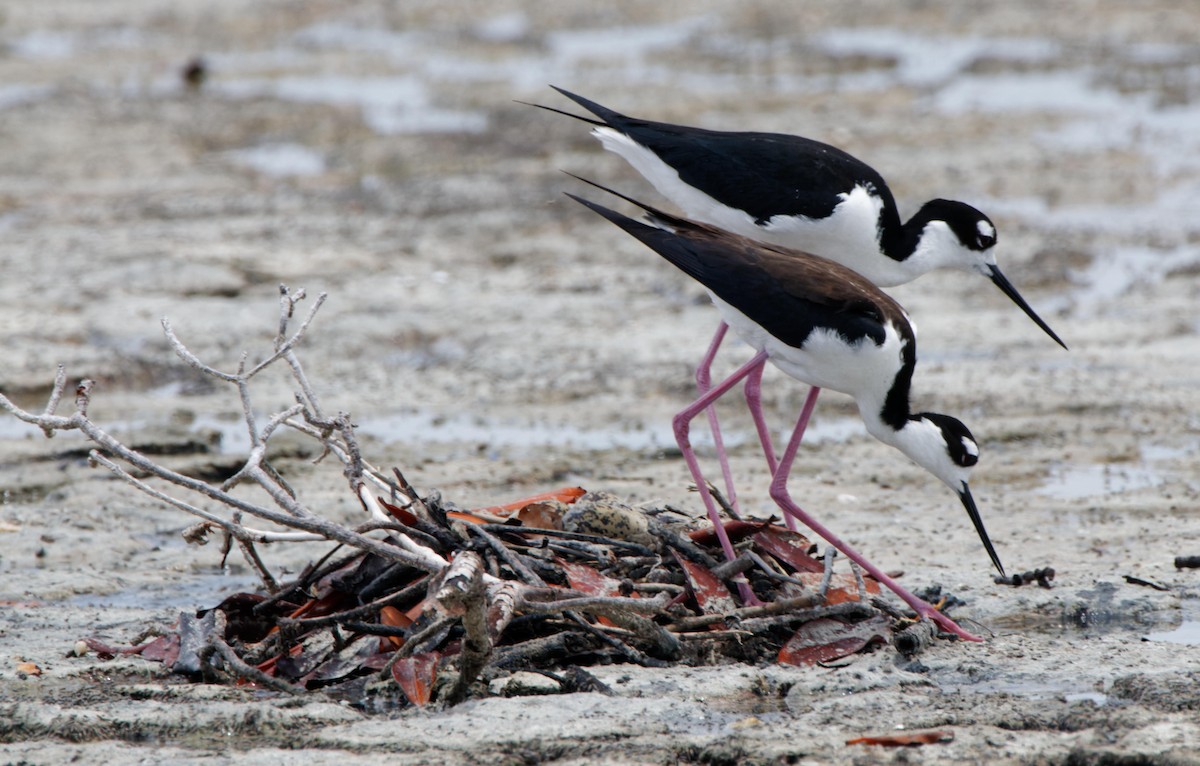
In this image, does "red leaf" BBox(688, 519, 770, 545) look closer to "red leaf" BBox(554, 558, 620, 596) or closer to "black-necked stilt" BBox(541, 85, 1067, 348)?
"red leaf" BBox(554, 558, 620, 596)

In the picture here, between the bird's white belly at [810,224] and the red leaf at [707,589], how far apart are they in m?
1.30

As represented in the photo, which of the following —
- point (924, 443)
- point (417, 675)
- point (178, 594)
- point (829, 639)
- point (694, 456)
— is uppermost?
point (924, 443)

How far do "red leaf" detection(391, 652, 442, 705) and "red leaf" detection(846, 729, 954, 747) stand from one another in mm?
1013

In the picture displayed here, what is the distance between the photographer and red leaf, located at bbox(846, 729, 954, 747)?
328cm

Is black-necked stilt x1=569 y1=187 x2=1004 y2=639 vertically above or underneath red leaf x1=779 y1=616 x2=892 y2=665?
above

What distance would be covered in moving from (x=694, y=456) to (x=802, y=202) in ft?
2.94

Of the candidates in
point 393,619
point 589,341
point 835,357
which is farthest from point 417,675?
point 589,341

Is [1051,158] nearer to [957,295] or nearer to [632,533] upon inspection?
[957,295]

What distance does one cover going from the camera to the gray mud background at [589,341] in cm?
352

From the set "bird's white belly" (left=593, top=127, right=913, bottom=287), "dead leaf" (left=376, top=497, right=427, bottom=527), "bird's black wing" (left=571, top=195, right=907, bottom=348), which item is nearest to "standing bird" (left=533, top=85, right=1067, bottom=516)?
"bird's white belly" (left=593, top=127, right=913, bottom=287)

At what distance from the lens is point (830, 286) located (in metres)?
4.37

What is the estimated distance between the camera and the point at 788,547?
14.4ft

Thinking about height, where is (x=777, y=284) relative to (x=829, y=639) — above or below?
above

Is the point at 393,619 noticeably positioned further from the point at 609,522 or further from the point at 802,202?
the point at 802,202
